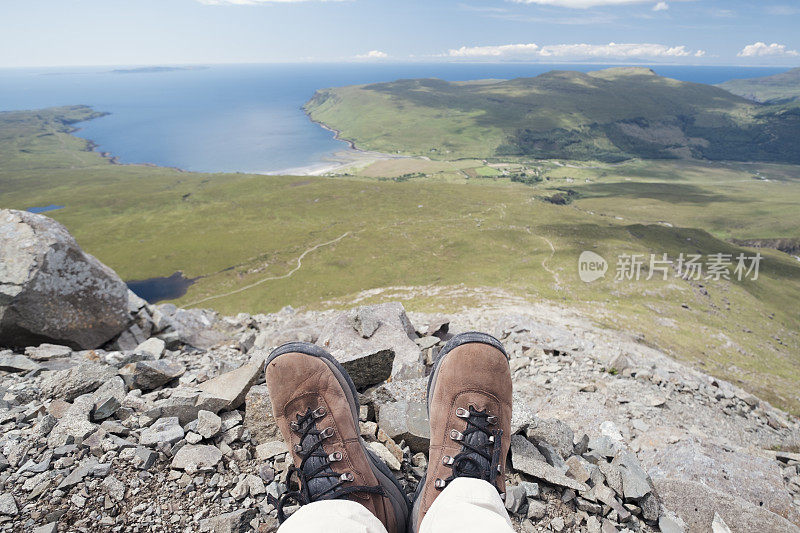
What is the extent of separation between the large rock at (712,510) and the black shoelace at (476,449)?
9.30ft

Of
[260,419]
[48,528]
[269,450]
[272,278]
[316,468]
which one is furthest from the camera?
[272,278]

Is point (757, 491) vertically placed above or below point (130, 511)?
below

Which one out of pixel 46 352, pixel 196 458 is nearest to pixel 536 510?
pixel 196 458

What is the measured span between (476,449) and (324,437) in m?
1.87

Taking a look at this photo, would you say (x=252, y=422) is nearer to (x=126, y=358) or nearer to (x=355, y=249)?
(x=126, y=358)

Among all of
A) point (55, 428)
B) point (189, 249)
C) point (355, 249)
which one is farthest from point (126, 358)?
point (189, 249)

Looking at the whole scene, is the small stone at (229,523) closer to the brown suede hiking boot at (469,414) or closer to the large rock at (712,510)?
the brown suede hiking boot at (469,414)

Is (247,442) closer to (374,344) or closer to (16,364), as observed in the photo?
(374,344)

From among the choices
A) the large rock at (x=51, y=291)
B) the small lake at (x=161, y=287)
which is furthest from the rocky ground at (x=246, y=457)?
the small lake at (x=161, y=287)

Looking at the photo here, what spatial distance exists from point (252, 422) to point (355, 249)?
81.5 metres

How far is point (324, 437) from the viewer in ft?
14.9

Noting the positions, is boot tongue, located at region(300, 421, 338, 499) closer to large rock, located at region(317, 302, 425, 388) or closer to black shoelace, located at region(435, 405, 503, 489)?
black shoelace, located at region(435, 405, 503, 489)

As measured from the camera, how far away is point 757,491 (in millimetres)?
6242

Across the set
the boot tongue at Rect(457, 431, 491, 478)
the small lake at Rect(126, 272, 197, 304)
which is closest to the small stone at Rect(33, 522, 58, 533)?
the boot tongue at Rect(457, 431, 491, 478)
